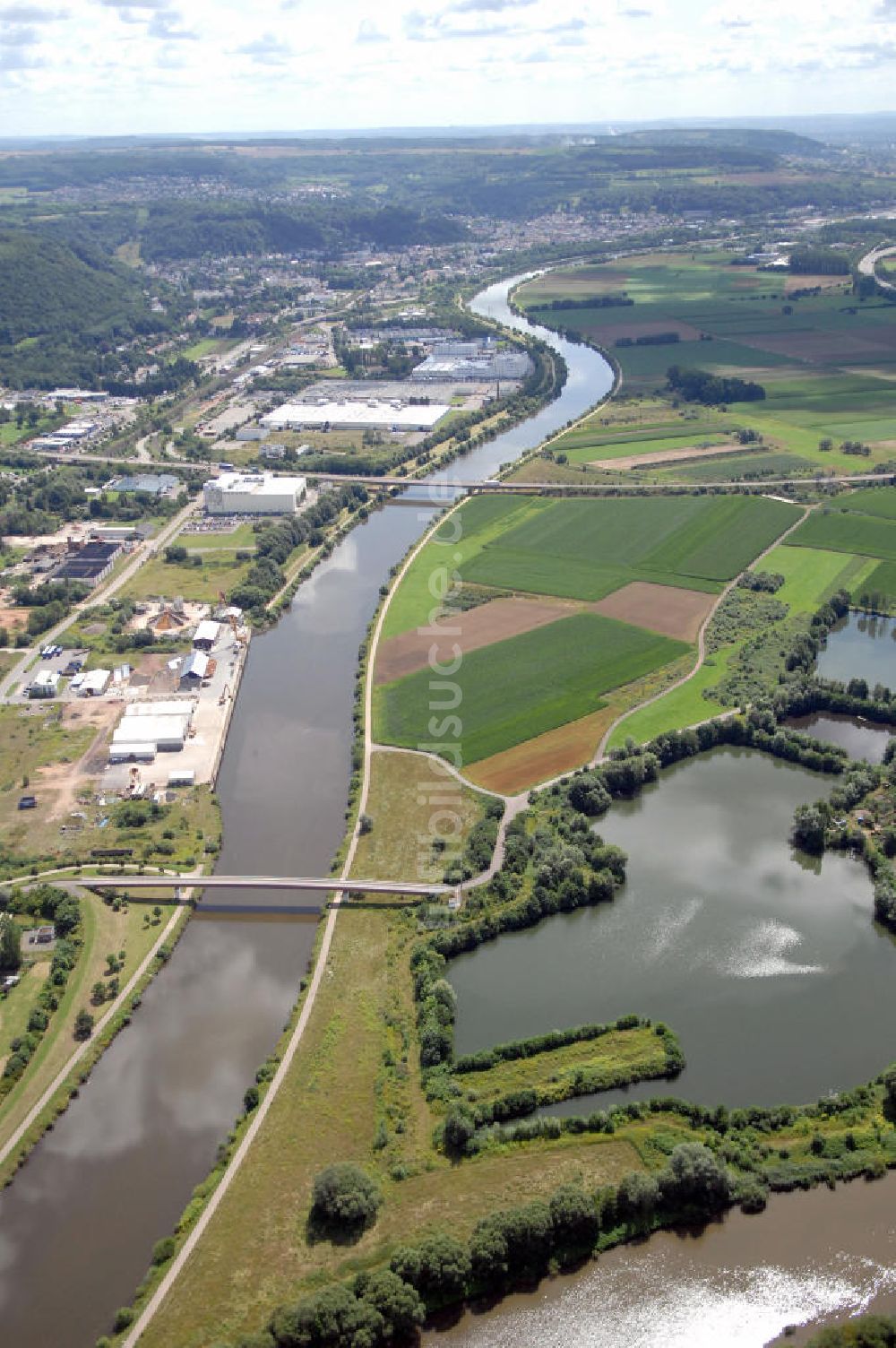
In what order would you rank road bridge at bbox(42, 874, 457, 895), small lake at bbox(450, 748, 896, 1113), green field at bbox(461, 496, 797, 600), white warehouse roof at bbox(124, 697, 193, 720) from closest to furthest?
small lake at bbox(450, 748, 896, 1113) → road bridge at bbox(42, 874, 457, 895) → white warehouse roof at bbox(124, 697, 193, 720) → green field at bbox(461, 496, 797, 600)

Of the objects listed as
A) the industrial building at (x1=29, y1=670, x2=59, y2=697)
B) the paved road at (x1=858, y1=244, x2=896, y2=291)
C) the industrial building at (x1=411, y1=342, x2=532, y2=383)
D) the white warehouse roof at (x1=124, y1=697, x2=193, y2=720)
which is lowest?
the white warehouse roof at (x1=124, y1=697, x2=193, y2=720)

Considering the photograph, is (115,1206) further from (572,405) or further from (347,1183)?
(572,405)

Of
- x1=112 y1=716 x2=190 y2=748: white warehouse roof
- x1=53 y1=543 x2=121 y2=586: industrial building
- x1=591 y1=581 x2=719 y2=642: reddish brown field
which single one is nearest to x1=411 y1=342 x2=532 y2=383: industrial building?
x1=53 y1=543 x2=121 y2=586: industrial building

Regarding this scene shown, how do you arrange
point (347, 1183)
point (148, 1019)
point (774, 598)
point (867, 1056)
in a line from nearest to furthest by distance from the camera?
point (347, 1183) → point (867, 1056) → point (148, 1019) → point (774, 598)

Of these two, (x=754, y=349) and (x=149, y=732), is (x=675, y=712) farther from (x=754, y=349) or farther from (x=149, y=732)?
(x=754, y=349)

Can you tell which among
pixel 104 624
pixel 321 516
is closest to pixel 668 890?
pixel 104 624

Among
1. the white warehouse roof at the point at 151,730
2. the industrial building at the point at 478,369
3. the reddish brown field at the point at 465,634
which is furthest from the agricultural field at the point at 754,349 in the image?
the white warehouse roof at the point at 151,730

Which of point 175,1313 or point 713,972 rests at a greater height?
point 713,972

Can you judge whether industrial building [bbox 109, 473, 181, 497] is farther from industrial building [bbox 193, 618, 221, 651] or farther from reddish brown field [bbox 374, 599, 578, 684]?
reddish brown field [bbox 374, 599, 578, 684]
